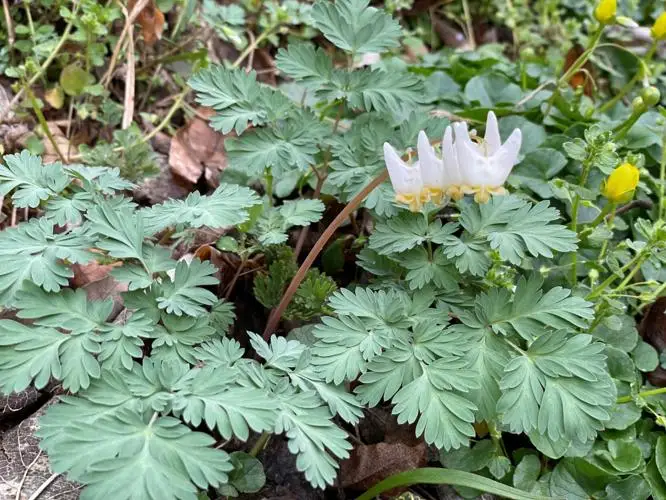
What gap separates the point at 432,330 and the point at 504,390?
263 mm

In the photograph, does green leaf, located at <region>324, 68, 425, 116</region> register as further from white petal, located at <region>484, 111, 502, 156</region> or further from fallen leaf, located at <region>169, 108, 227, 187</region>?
fallen leaf, located at <region>169, 108, 227, 187</region>

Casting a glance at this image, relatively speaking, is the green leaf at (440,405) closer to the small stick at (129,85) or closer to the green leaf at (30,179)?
the green leaf at (30,179)

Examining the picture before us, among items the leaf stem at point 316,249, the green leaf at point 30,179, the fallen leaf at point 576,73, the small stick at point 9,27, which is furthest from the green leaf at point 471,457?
the small stick at point 9,27

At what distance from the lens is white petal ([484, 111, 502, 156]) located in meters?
2.08

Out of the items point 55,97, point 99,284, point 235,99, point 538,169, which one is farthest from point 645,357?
point 55,97

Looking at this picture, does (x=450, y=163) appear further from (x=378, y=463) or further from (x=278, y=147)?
(x=378, y=463)

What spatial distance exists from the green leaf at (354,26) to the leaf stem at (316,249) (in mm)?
588

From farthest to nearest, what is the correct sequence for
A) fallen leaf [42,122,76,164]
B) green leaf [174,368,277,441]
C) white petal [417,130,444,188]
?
fallen leaf [42,122,76,164], white petal [417,130,444,188], green leaf [174,368,277,441]

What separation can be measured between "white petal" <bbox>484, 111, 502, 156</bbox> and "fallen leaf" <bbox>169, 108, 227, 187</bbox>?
4.84 ft

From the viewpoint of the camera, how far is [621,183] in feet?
7.36

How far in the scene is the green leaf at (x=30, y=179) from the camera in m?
2.13

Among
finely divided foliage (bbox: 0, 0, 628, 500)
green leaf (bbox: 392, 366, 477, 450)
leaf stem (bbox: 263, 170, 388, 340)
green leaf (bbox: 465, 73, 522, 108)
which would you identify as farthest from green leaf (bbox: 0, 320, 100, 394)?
green leaf (bbox: 465, 73, 522, 108)

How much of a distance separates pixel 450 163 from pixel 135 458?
3.94ft

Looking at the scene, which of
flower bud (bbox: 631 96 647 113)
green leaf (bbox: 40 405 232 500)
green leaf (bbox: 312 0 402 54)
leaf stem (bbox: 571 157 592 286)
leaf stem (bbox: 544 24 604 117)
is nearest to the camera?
green leaf (bbox: 40 405 232 500)
